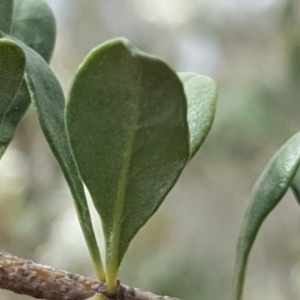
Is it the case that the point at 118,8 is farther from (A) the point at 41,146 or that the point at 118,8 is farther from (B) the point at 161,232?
(B) the point at 161,232

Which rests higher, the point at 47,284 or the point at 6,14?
the point at 6,14

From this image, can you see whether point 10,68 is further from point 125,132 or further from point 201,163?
point 201,163

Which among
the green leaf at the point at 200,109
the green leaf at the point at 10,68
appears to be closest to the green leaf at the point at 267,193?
the green leaf at the point at 200,109

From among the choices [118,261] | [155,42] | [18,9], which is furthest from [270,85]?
[118,261]

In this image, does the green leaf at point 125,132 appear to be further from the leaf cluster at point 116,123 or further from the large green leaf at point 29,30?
the large green leaf at point 29,30

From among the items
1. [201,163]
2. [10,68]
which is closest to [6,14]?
[10,68]
